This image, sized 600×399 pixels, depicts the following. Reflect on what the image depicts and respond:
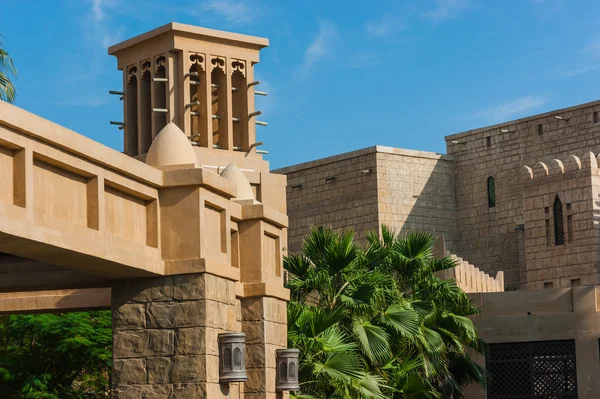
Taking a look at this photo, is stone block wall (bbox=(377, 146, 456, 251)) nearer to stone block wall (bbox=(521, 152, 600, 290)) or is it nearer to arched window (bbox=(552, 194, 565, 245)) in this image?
stone block wall (bbox=(521, 152, 600, 290))

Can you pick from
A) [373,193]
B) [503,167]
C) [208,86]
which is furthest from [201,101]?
[503,167]

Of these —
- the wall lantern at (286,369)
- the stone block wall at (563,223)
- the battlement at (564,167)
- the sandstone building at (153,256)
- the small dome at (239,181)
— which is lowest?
the wall lantern at (286,369)

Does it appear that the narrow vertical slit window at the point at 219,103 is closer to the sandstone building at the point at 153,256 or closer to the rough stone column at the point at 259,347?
the sandstone building at the point at 153,256

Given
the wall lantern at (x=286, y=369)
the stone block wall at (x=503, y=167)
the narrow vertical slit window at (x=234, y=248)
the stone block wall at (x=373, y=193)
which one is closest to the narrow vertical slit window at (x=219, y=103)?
the stone block wall at (x=373, y=193)

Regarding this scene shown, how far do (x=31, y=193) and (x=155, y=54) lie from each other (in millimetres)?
22277

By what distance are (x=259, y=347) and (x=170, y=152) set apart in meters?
2.00

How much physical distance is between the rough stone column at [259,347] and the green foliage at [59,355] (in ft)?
18.0

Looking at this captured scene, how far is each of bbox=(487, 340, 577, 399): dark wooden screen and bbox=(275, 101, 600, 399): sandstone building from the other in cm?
527

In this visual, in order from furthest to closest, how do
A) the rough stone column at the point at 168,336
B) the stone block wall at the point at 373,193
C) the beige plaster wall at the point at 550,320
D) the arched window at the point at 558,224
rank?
1. the stone block wall at the point at 373,193
2. the arched window at the point at 558,224
3. the beige plaster wall at the point at 550,320
4. the rough stone column at the point at 168,336

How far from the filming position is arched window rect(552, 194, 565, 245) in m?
32.8

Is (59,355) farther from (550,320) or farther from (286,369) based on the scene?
(550,320)

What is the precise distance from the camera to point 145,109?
30.3m

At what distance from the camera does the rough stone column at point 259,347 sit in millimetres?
10164

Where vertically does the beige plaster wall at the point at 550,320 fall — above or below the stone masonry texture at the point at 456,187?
below
